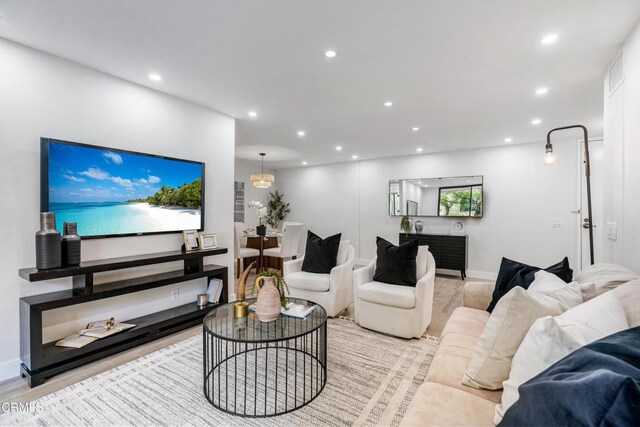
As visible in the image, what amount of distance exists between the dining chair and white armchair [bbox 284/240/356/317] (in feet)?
5.84

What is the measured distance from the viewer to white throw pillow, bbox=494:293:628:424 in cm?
98

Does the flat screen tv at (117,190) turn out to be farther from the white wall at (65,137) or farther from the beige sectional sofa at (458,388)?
the beige sectional sofa at (458,388)

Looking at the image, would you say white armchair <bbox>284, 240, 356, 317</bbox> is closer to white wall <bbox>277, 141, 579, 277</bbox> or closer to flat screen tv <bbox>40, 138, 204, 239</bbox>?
flat screen tv <bbox>40, 138, 204, 239</bbox>

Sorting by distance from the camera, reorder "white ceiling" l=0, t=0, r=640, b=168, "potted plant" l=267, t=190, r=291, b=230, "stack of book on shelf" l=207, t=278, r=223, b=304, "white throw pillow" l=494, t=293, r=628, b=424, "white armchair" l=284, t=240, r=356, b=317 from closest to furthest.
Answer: "white throw pillow" l=494, t=293, r=628, b=424 < "white ceiling" l=0, t=0, r=640, b=168 < "white armchair" l=284, t=240, r=356, b=317 < "stack of book on shelf" l=207, t=278, r=223, b=304 < "potted plant" l=267, t=190, r=291, b=230

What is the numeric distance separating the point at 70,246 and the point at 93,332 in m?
0.77

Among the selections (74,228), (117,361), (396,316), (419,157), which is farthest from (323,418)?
(419,157)

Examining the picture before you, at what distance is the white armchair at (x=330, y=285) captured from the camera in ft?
11.3

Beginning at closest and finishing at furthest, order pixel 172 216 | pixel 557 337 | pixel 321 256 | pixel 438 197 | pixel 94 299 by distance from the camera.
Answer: pixel 557 337, pixel 94 299, pixel 172 216, pixel 321 256, pixel 438 197

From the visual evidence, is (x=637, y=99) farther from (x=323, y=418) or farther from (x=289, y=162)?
(x=289, y=162)

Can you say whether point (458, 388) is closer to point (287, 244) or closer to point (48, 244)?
point (48, 244)

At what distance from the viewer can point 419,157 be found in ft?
21.0

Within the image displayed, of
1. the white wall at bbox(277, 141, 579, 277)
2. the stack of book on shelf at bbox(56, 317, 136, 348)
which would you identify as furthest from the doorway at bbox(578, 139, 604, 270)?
the stack of book on shelf at bbox(56, 317, 136, 348)

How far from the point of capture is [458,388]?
131 centimetres

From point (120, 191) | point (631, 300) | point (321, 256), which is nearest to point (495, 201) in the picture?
point (321, 256)
